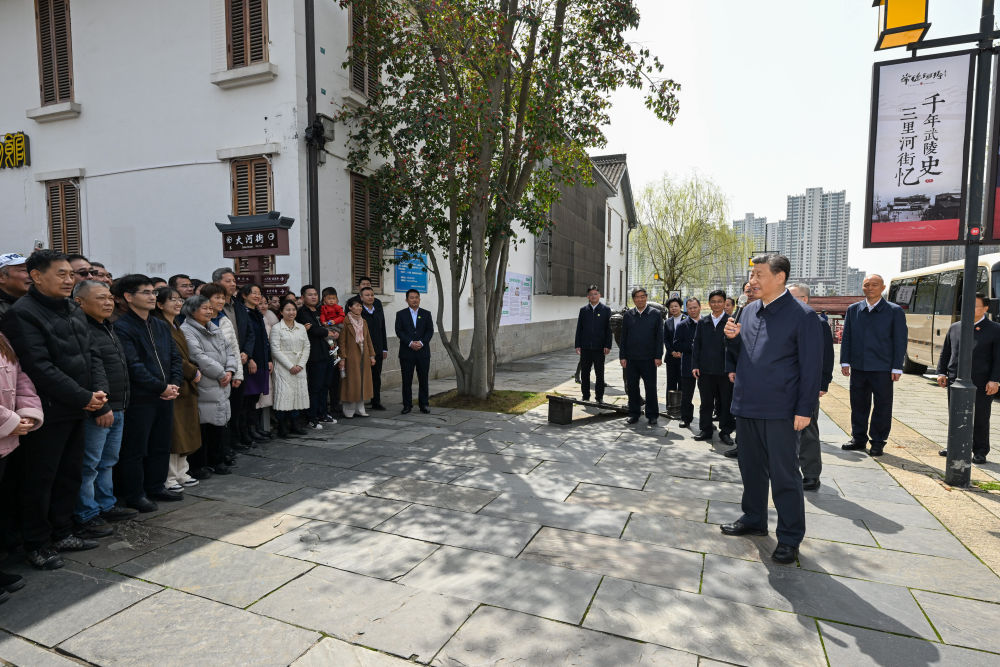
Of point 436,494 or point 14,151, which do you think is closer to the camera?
point 436,494

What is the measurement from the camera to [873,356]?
6.20 metres

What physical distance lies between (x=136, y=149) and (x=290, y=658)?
10407 millimetres

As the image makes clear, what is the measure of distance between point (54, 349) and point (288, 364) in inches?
123

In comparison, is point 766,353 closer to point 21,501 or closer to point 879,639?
point 879,639

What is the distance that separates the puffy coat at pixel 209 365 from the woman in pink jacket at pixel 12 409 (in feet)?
5.44

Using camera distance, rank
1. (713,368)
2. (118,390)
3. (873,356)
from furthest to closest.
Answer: (713,368) < (873,356) < (118,390)

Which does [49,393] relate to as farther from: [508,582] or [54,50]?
[54,50]

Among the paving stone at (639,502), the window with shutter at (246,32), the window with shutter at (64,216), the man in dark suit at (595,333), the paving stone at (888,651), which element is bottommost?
the paving stone at (639,502)

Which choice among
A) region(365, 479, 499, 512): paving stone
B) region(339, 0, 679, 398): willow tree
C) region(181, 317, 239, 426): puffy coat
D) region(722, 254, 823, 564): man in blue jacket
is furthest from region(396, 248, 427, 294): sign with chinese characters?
region(722, 254, 823, 564): man in blue jacket

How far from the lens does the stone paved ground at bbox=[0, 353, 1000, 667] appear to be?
2627mm

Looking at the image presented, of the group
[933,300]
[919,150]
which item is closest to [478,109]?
[919,150]

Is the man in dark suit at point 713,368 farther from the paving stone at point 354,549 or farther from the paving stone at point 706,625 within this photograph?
the paving stone at point 354,549

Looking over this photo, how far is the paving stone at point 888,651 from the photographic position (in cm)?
252

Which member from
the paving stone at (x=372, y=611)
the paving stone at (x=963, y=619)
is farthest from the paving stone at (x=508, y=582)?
the paving stone at (x=963, y=619)
